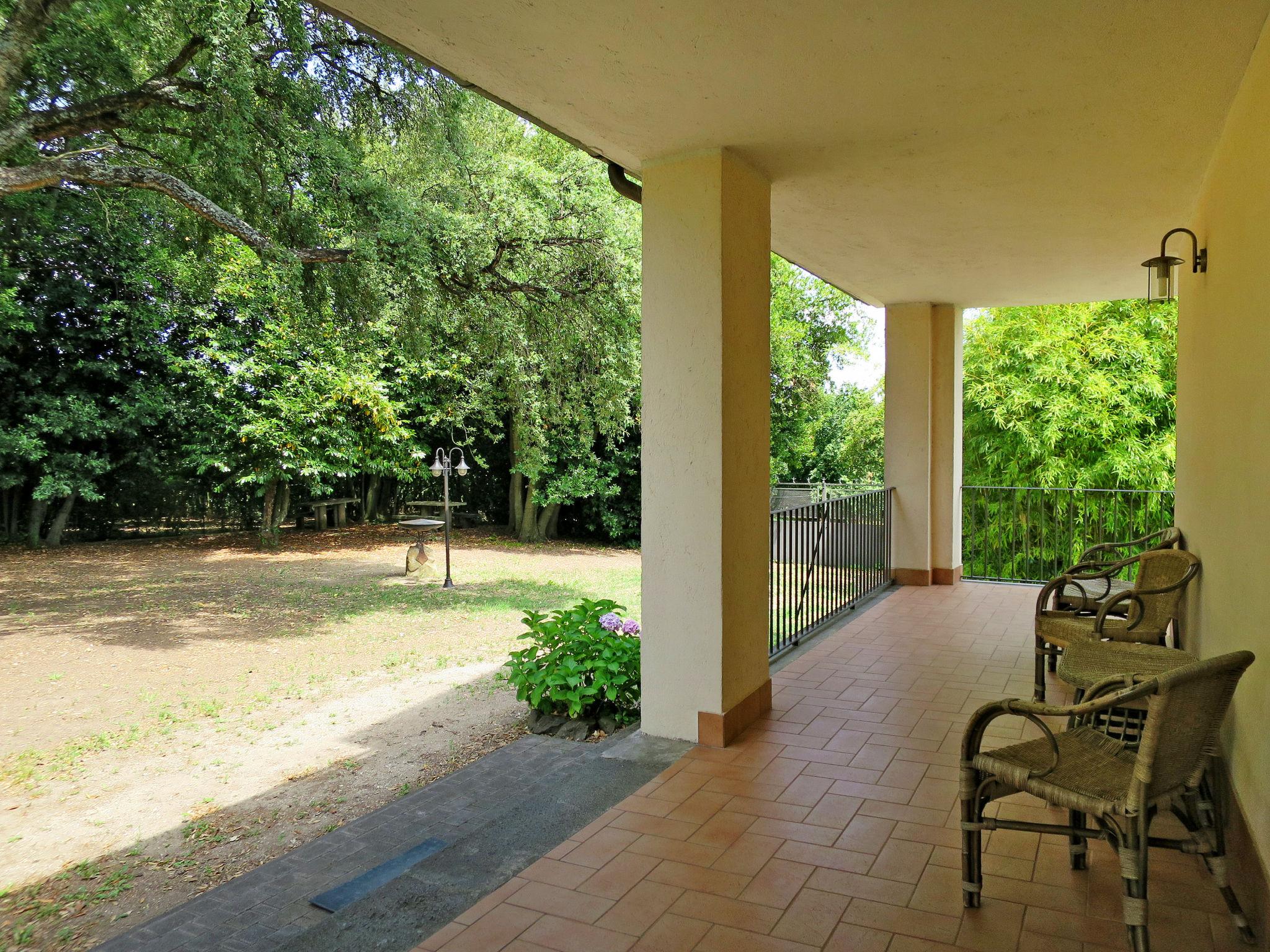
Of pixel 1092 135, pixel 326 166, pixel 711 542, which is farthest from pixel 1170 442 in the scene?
pixel 326 166

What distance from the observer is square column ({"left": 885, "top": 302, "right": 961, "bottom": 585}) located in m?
7.40

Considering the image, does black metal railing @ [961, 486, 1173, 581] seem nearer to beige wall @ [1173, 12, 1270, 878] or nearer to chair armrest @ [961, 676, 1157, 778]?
beige wall @ [1173, 12, 1270, 878]

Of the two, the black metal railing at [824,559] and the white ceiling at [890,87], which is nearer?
the white ceiling at [890,87]

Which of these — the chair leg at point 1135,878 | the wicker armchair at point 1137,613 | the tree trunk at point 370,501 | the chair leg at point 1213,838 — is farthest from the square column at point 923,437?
the tree trunk at point 370,501

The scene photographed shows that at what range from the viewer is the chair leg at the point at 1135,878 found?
1.76 m

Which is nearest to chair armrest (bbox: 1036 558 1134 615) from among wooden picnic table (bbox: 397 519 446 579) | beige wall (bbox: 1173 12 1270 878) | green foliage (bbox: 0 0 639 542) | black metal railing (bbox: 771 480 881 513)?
beige wall (bbox: 1173 12 1270 878)

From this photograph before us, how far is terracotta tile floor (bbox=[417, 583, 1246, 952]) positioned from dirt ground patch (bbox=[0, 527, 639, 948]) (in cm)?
150

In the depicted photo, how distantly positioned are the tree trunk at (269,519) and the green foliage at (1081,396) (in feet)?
33.5

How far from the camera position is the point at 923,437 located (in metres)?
7.44

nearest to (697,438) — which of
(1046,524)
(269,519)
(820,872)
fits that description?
(820,872)

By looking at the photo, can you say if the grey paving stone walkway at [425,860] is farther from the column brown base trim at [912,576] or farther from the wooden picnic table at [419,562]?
the wooden picnic table at [419,562]

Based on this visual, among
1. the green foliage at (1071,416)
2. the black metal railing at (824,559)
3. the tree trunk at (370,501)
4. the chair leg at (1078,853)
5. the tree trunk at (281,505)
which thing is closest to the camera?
the chair leg at (1078,853)

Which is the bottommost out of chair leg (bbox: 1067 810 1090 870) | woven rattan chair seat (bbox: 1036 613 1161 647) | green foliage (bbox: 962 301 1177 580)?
chair leg (bbox: 1067 810 1090 870)

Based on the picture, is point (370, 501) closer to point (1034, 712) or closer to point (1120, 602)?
point (1120, 602)
